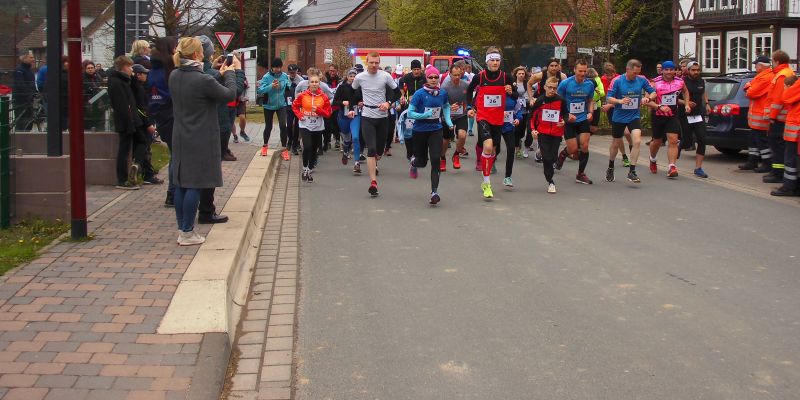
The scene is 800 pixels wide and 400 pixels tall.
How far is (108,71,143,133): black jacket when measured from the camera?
11227 mm

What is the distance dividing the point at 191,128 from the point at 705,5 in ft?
124

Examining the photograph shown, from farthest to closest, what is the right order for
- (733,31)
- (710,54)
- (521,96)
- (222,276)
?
(710,54) → (733,31) → (521,96) → (222,276)

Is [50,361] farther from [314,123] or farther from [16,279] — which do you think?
[314,123]

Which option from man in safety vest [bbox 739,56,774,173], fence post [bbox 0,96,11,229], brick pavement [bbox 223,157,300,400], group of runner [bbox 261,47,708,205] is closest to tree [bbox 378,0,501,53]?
group of runner [bbox 261,47,708,205]

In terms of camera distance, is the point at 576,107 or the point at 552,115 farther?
the point at 576,107

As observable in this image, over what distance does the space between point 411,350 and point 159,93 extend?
6056 mm

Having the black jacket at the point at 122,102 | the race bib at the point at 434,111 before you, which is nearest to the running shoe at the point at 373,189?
the race bib at the point at 434,111

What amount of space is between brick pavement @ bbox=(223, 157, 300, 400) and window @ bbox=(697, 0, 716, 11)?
35278mm

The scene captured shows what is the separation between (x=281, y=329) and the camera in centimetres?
611

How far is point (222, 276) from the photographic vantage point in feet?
21.5

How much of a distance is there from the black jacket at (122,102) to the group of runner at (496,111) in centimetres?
303

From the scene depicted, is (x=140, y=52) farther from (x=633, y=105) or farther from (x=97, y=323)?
(x=97, y=323)

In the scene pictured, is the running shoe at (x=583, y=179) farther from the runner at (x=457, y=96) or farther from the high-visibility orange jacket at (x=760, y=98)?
the high-visibility orange jacket at (x=760, y=98)

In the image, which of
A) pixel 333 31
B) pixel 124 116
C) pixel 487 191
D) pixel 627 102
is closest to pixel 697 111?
pixel 627 102
